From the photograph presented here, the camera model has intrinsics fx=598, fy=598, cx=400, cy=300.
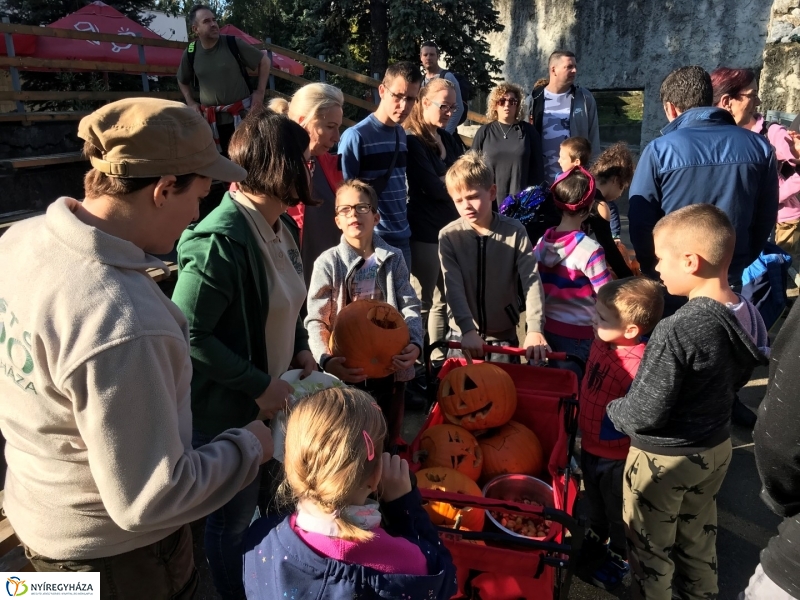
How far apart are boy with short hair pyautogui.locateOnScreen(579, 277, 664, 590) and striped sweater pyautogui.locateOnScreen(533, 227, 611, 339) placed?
2.16 ft

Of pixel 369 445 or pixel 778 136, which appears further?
pixel 778 136

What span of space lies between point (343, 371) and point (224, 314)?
0.88 metres

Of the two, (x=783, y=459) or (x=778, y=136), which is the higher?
(x=778, y=136)

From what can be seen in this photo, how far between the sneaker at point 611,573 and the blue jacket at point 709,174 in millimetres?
1852

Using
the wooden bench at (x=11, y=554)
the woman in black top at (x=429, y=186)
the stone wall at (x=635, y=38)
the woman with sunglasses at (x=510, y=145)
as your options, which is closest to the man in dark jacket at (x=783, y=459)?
the wooden bench at (x=11, y=554)

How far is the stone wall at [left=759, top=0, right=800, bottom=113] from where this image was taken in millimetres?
7801

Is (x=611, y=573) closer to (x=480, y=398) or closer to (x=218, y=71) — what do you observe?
(x=480, y=398)

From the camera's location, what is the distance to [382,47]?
1470 centimetres

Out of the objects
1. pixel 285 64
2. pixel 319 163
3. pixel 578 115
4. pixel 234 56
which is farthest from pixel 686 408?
pixel 285 64

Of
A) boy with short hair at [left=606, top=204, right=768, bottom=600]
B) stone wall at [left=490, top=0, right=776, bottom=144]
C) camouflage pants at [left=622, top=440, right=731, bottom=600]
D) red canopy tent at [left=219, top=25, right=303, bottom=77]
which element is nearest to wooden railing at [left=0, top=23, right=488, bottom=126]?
red canopy tent at [left=219, top=25, right=303, bottom=77]

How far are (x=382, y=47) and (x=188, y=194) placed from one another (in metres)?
14.5

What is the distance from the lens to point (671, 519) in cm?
236

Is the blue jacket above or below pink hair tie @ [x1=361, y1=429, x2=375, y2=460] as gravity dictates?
above

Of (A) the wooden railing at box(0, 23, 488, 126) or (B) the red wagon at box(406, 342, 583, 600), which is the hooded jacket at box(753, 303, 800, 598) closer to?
(B) the red wagon at box(406, 342, 583, 600)
